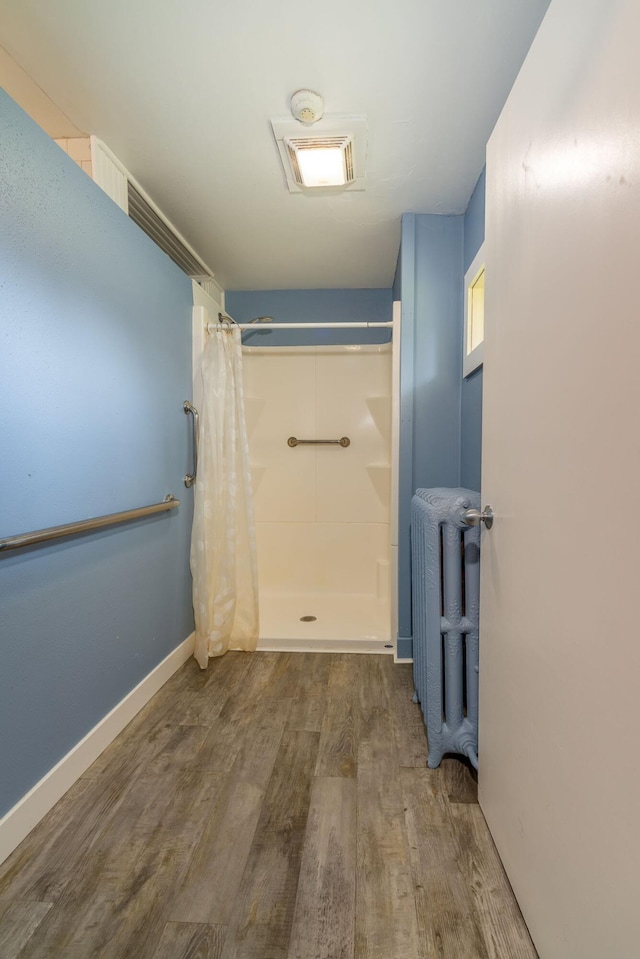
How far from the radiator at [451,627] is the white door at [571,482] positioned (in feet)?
1.05

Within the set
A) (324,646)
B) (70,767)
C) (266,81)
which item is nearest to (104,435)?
(70,767)

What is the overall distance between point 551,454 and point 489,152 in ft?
2.85

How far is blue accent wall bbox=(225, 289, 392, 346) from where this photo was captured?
3006 mm

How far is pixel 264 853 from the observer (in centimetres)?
108

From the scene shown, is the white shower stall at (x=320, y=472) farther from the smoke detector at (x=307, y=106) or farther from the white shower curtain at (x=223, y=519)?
the smoke detector at (x=307, y=106)

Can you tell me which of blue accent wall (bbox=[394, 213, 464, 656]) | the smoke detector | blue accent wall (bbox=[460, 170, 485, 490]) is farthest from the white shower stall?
the smoke detector

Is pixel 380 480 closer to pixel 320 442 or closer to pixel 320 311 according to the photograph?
pixel 320 442

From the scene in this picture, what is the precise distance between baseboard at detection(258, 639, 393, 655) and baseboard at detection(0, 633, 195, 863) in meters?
0.57

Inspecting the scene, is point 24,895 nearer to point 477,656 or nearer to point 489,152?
point 477,656

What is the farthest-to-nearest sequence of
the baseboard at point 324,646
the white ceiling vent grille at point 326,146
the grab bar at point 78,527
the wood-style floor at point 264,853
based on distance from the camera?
the baseboard at point 324,646 → the white ceiling vent grille at point 326,146 → the grab bar at point 78,527 → the wood-style floor at point 264,853

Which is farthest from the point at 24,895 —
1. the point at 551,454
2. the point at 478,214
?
the point at 478,214

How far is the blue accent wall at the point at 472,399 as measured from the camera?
1.77m

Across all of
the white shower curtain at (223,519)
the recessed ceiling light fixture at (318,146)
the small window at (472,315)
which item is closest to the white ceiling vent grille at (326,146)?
the recessed ceiling light fixture at (318,146)

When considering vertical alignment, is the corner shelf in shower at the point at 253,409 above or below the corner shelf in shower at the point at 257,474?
above
